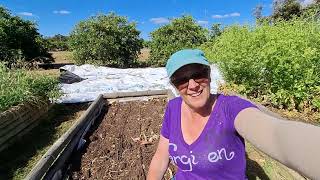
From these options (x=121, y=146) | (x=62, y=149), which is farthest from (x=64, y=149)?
(x=121, y=146)

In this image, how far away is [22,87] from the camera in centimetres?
862

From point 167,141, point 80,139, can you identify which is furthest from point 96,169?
point 167,141

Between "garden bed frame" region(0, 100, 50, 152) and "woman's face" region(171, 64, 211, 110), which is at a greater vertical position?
"woman's face" region(171, 64, 211, 110)

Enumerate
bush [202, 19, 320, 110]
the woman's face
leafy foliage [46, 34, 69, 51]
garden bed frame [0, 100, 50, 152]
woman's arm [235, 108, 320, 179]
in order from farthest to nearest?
leafy foliage [46, 34, 69, 51] → bush [202, 19, 320, 110] → garden bed frame [0, 100, 50, 152] → the woman's face → woman's arm [235, 108, 320, 179]

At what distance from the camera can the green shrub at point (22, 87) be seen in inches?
317

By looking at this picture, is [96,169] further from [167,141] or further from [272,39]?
[272,39]

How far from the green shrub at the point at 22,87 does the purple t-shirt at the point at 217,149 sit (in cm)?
598

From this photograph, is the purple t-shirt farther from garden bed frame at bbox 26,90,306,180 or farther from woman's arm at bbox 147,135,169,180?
woman's arm at bbox 147,135,169,180

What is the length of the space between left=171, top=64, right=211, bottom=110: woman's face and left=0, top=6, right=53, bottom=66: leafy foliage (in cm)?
2018

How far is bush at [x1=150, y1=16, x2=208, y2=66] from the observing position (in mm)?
22359

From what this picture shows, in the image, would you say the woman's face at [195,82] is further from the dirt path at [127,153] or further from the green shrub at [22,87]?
the green shrub at [22,87]

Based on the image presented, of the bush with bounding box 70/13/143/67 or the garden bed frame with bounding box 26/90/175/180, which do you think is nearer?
the garden bed frame with bounding box 26/90/175/180

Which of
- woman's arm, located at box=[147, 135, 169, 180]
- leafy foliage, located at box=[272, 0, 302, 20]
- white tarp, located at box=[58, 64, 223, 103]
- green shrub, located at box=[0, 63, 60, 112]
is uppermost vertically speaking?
leafy foliage, located at box=[272, 0, 302, 20]

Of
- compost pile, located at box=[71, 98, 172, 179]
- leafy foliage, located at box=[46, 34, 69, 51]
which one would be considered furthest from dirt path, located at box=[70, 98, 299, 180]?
leafy foliage, located at box=[46, 34, 69, 51]
